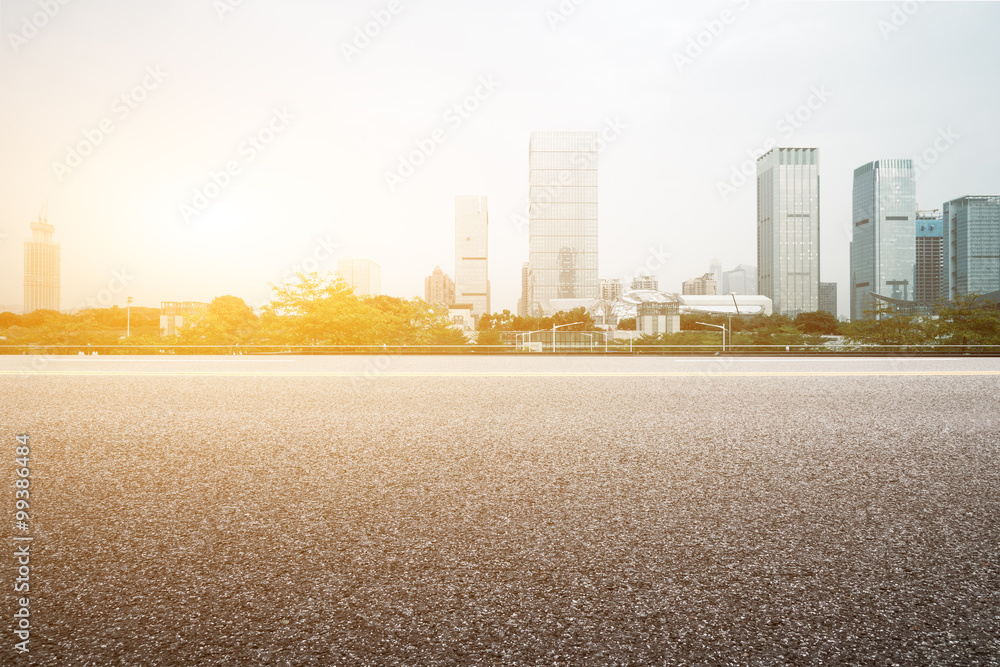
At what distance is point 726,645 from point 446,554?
94 cm

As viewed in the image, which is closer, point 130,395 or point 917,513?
point 917,513

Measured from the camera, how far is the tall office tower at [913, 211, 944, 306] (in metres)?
130

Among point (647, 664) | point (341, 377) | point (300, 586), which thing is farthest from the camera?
point (341, 377)

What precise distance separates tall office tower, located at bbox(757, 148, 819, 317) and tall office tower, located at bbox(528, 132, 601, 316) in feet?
261

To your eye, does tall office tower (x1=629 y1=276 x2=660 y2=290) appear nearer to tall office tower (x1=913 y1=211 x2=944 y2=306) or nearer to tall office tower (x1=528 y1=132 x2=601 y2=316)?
tall office tower (x1=528 y1=132 x2=601 y2=316)

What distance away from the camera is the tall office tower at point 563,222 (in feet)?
351

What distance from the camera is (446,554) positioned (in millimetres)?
1829

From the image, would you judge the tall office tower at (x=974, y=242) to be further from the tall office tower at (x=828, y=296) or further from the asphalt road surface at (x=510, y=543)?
the asphalt road surface at (x=510, y=543)

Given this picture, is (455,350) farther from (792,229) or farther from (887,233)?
(792,229)

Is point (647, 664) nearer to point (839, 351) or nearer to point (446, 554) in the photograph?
point (446, 554)

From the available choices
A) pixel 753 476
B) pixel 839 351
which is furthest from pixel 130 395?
pixel 839 351

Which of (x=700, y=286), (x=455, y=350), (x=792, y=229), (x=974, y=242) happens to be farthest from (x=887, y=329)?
(x=792, y=229)

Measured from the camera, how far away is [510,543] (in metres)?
1.91

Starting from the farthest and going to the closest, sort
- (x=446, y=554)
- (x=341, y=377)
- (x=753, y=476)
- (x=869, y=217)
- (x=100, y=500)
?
(x=869, y=217) < (x=341, y=377) < (x=753, y=476) < (x=100, y=500) < (x=446, y=554)
